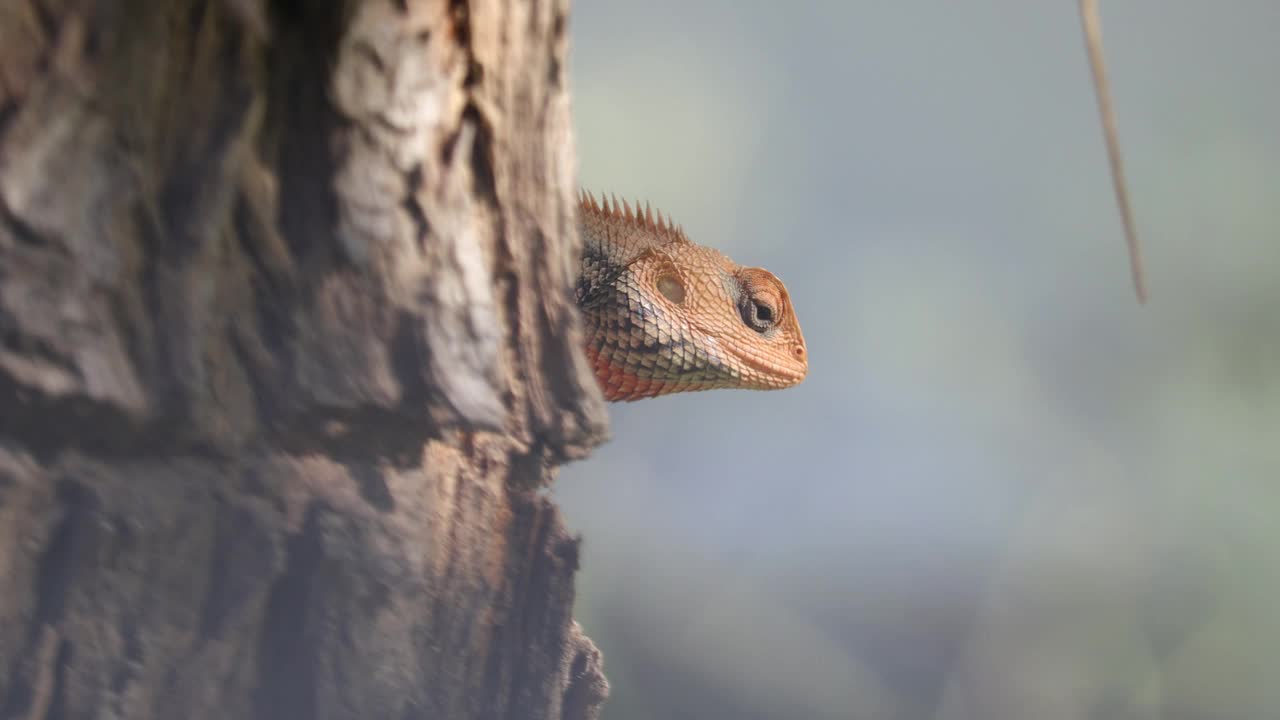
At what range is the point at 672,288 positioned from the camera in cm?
153

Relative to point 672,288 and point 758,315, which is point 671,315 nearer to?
point 672,288

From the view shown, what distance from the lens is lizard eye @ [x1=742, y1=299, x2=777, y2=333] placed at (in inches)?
63.4

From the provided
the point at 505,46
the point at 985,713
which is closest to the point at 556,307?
the point at 505,46

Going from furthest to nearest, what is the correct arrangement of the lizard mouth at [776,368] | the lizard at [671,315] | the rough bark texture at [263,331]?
1. the lizard mouth at [776,368]
2. the lizard at [671,315]
3. the rough bark texture at [263,331]

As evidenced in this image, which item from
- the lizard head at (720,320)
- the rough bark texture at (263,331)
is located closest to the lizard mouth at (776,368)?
the lizard head at (720,320)

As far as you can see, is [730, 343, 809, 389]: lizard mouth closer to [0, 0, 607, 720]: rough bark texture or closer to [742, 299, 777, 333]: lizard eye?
[742, 299, 777, 333]: lizard eye

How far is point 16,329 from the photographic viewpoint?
531mm

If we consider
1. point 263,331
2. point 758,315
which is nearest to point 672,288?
point 758,315

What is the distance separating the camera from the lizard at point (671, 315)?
4.69 ft

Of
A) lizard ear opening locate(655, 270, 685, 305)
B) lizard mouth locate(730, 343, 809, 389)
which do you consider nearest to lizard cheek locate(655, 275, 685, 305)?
lizard ear opening locate(655, 270, 685, 305)

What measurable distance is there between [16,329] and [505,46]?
0.36 meters

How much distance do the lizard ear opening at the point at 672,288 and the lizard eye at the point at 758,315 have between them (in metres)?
0.14

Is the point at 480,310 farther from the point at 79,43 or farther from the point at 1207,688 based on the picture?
the point at 1207,688

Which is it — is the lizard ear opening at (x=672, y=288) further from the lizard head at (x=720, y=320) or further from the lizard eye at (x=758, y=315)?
the lizard eye at (x=758, y=315)
